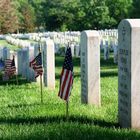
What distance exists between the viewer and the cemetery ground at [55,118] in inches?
375

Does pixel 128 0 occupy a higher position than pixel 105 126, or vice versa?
pixel 128 0

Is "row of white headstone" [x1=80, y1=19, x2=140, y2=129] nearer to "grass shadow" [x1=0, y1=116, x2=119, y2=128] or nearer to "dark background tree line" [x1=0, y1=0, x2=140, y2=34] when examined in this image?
"grass shadow" [x1=0, y1=116, x2=119, y2=128]

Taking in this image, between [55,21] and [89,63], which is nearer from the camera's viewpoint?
[89,63]

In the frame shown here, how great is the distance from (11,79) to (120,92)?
1333 cm

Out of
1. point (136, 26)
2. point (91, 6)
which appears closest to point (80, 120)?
point (136, 26)

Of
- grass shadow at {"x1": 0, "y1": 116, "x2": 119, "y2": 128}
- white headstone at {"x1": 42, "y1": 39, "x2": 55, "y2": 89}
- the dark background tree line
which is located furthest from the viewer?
the dark background tree line

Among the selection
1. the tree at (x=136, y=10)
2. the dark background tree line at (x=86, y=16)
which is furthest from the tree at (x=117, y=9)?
the tree at (x=136, y=10)

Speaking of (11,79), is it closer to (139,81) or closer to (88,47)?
(88,47)

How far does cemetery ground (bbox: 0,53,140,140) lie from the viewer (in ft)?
31.2

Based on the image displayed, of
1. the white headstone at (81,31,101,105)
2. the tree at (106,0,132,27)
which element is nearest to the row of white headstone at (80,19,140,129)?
the white headstone at (81,31,101,105)

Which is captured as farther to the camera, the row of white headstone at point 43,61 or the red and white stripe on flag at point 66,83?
the row of white headstone at point 43,61

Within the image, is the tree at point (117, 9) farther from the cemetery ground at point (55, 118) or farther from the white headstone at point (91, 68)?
the white headstone at point (91, 68)

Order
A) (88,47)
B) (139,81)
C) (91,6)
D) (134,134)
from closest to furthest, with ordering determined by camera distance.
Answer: (134,134)
(139,81)
(88,47)
(91,6)

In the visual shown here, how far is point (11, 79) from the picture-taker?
23.9m
